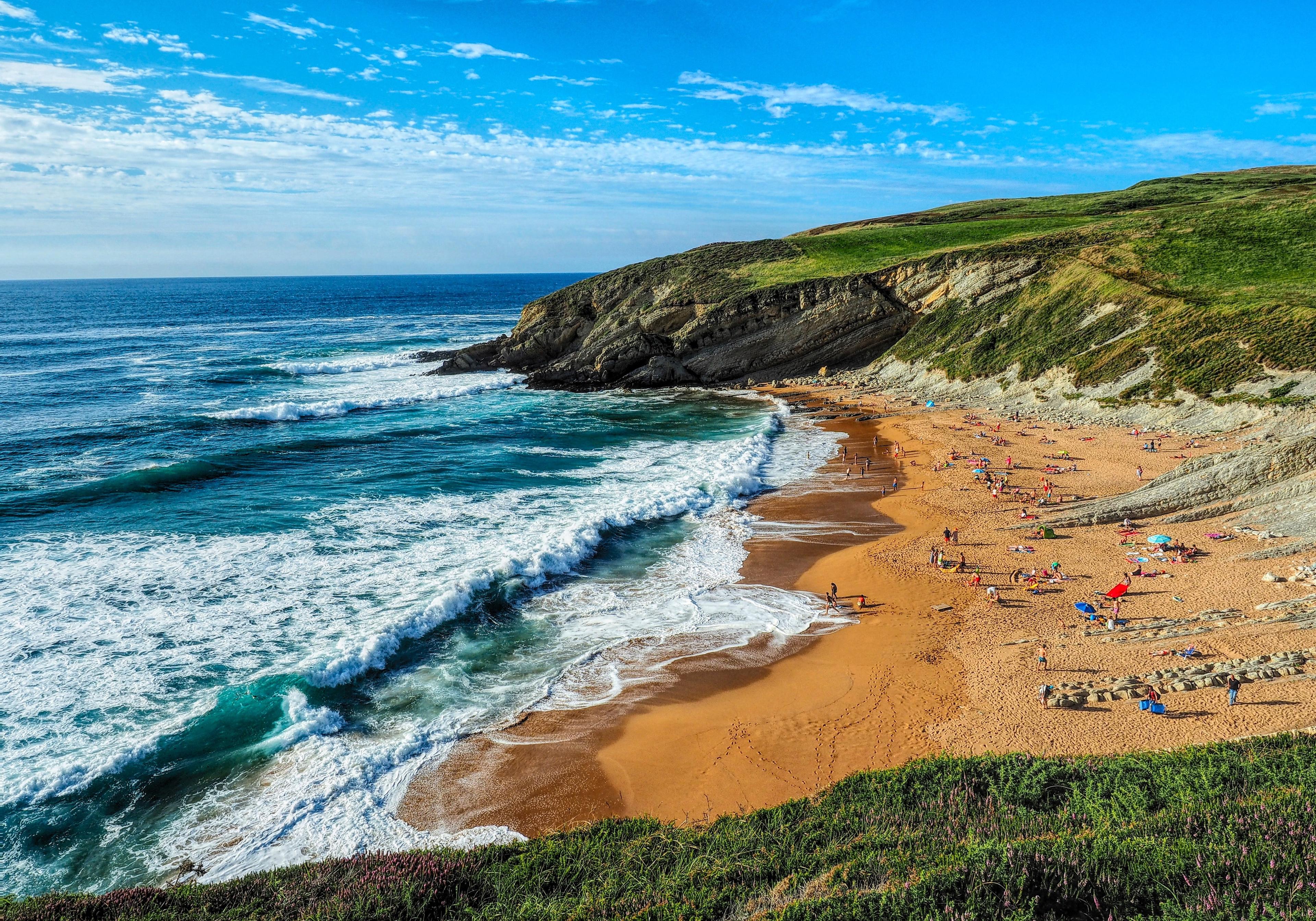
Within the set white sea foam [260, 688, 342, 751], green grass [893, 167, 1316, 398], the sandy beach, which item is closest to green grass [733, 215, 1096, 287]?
green grass [893, 167, 1316, 398]

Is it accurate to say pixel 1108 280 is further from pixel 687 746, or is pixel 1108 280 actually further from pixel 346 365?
pixel 346 365

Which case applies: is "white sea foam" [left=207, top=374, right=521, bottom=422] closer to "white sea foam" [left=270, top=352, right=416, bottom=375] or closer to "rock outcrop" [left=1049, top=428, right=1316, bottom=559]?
"white sea foam" [left=270, top=352, right=416, bottom=375]

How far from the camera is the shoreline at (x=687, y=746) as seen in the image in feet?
44.7

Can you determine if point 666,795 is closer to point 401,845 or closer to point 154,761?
point 401,845

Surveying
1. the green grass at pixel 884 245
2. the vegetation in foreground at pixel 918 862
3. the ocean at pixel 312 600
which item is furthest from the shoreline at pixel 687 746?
the green grass at pixel 884 245

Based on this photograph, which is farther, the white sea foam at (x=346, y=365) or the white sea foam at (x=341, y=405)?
the white sea foam at (x=346, y=365)

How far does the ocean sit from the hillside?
43.1 feet

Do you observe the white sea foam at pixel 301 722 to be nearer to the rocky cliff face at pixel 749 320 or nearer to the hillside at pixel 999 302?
the hillside at pixel 999 302

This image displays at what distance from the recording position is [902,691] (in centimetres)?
1688

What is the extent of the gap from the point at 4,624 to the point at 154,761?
9.18 meters

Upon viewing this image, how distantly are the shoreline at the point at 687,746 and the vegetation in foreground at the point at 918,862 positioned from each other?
2534 mm

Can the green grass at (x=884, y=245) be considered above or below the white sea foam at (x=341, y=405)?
above

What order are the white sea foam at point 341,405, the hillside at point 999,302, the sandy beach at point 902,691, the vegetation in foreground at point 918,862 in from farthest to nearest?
1. the white sea foam at point 341,405
2. the hillside at point 999,302
3. the sandy beach at point 902,691
4. the vegetation in foreground at point 918,862

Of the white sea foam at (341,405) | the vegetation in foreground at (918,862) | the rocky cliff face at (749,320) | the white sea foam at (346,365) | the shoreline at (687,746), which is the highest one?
the rocky cliff face at (749,320)
